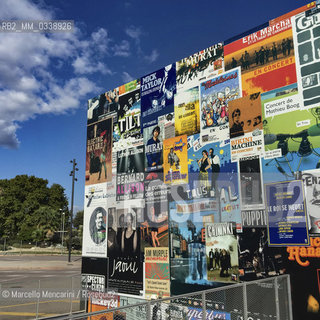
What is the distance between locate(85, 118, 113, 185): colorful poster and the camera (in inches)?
503

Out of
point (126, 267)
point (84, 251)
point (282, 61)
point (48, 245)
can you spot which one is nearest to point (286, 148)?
point (282, 61)

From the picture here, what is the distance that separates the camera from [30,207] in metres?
64.2

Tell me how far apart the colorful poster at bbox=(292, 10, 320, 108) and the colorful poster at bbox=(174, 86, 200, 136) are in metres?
3.18

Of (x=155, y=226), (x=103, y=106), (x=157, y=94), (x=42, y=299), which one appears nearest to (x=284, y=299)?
(x=155, y=226)

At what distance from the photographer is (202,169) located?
9.49 m

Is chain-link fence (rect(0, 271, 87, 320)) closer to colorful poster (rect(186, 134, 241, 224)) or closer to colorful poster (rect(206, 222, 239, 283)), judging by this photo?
colorful poster (rect(206, 222, 239, 283))

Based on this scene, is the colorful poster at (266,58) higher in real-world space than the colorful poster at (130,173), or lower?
higher

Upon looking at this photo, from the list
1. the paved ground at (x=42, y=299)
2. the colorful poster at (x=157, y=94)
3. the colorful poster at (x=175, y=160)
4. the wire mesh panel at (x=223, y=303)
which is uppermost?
the colorful poster at (x=157, y=94)

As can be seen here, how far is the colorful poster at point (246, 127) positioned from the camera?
27.1 ft

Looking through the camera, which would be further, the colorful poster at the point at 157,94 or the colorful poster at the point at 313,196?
the colorful poster at the point at 157,94

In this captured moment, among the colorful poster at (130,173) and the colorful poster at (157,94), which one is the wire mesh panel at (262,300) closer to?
the colorful poster at (130,173)

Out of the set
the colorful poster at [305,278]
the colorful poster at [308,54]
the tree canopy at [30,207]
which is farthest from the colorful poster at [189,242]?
the tree canopy at [30,207]

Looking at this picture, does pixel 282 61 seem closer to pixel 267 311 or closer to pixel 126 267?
pixel 267 311

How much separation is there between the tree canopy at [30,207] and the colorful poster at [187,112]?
55.5 m
